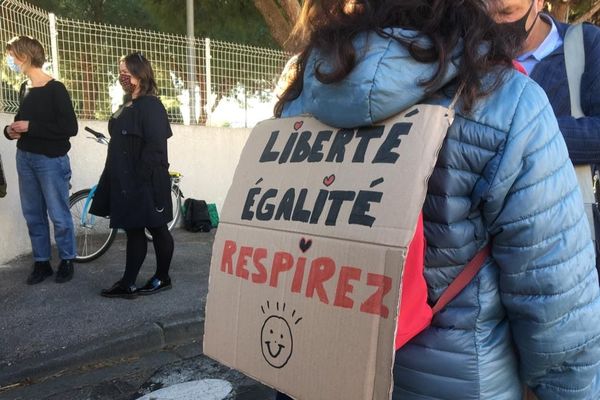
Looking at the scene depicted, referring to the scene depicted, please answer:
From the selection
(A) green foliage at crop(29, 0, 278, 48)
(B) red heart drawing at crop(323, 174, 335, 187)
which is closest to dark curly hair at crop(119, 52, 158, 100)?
(B) red heart drawing at crop(323, 174, 335, 187)

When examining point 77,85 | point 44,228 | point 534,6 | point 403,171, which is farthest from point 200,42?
point 403,171

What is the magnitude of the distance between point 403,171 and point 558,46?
0.93 m

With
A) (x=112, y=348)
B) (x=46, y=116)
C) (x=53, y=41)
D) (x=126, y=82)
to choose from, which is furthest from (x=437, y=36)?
(x=53, y=41)

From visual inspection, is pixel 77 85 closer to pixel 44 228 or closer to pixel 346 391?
pixel 44 228

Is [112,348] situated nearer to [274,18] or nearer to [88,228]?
[88,228]

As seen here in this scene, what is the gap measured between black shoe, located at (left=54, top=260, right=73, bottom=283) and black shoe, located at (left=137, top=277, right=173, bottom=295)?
2.42ft

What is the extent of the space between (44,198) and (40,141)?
0.52 m

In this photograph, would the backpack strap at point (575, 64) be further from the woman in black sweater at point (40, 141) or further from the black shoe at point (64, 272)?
the black shoe at point (64, 272)

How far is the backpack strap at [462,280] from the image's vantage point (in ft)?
3.84

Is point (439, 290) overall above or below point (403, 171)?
below

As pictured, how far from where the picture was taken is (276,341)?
3.92 feet

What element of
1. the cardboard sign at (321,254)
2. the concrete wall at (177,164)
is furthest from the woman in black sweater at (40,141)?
the cardboard sign at (321,254)

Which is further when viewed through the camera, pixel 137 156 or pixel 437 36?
pixel 137 156

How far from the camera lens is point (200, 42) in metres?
7.48
